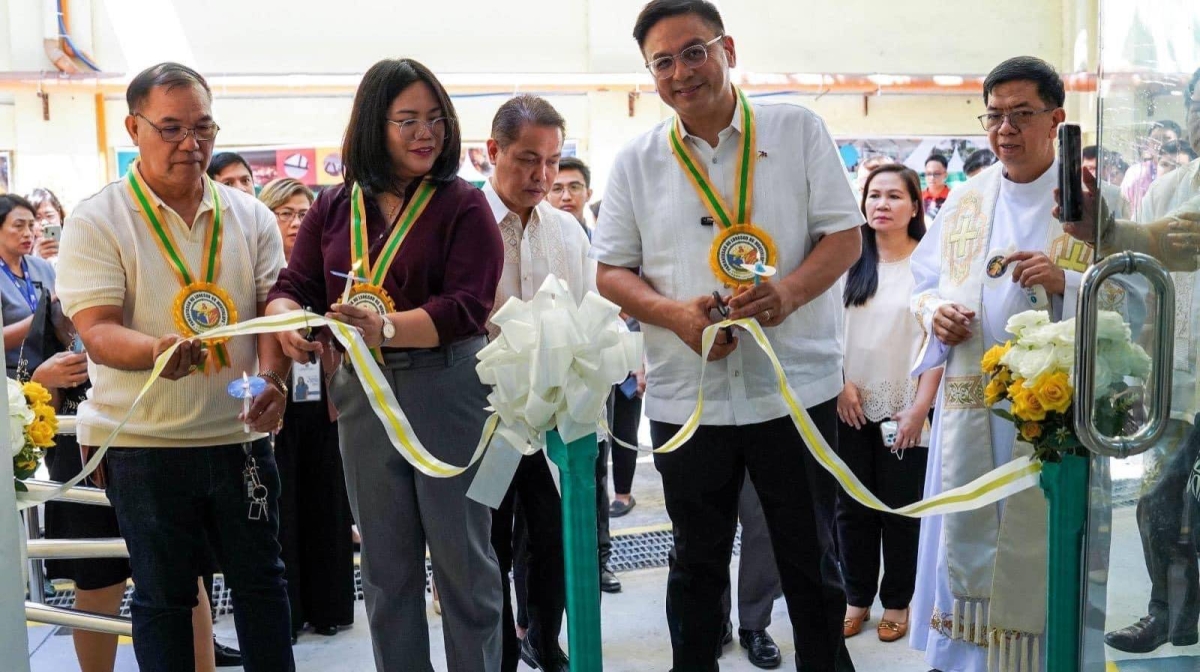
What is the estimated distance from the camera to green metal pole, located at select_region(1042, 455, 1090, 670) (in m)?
2.23

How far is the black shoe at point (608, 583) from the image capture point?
15.5 feet

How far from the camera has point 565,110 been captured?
10.6m

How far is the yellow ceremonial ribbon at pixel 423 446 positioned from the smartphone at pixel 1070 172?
626 millimetres

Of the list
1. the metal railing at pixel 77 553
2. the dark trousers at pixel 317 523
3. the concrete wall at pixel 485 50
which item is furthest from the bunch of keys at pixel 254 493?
the concrete wall at pixel 485 50

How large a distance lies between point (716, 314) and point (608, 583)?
226 centimetres

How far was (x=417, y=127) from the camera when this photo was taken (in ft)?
9.18

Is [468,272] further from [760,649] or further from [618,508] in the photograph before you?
[618,508]

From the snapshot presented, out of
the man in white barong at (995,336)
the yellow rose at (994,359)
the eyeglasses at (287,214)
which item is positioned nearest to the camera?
the yellow rose at (994,359)

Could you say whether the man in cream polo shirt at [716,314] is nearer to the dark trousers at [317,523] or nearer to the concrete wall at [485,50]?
the dark trousers at [317,523]

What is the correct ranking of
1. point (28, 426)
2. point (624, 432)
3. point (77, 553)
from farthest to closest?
point (624, 432), point (77, 553), point (28, 426)

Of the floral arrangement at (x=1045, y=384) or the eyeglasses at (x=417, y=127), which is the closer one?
the floral arrangement at (x=1045, y=384)

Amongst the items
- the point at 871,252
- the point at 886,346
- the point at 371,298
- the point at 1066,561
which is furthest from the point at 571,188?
the point at 1066,561

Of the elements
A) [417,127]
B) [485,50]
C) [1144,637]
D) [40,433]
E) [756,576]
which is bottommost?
[756,576]

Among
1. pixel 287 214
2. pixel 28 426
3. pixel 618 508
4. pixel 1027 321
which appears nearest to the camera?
pixel 1027 321
